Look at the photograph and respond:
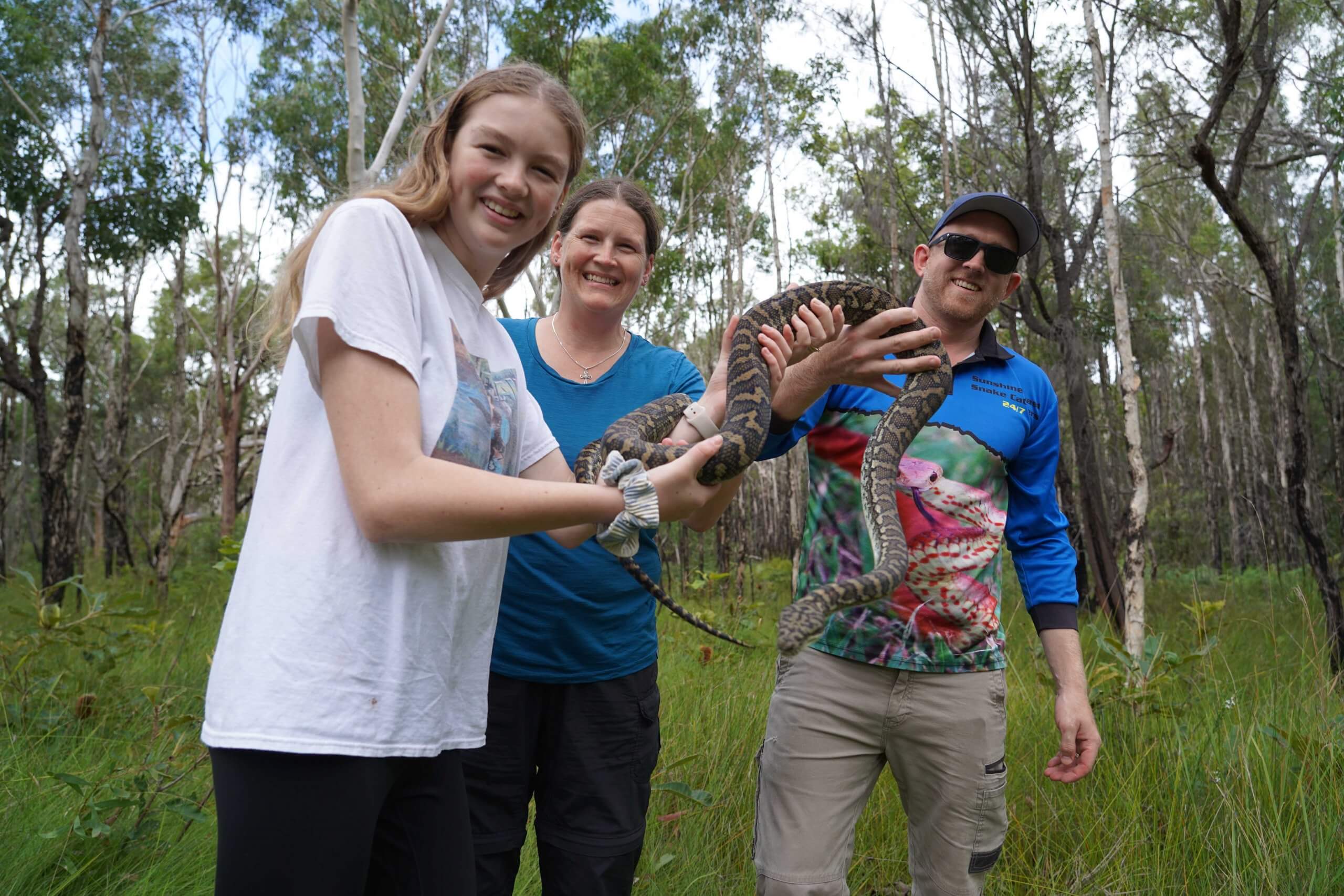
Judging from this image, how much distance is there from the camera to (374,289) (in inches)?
70.4

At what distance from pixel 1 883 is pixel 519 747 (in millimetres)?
1914

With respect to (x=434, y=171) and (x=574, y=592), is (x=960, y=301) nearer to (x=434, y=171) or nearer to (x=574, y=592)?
(x=574, y=592)

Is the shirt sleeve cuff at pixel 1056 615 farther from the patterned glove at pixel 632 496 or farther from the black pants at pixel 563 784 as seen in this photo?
the patterned glove at pixel 632 496

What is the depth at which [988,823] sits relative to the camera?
3.16m

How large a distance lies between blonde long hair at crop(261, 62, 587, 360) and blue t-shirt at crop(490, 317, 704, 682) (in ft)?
2.90

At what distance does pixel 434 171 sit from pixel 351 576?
1.11 metres

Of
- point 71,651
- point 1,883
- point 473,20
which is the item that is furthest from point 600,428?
point 473,20

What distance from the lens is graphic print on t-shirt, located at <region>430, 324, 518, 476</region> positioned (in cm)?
197

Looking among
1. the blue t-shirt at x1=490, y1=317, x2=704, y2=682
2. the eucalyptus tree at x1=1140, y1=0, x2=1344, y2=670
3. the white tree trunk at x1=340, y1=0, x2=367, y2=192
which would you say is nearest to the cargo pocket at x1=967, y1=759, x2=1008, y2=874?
the blue t-shirt at x1=490, y1=317, x2=704, y2=682

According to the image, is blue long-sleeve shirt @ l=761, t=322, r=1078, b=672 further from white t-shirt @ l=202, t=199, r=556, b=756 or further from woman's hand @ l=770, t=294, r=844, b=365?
white t-shirt @ l=202, t=199, r=556, b=756

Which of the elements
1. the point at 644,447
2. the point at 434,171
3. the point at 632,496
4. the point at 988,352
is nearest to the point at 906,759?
the point at 644,447

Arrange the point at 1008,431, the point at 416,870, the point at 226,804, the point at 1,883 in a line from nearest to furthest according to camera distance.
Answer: the point at 226,804 → the point at 416,870 → the point at 1,883 → the point at 1008,431

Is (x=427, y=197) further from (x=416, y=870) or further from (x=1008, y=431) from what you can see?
(x=1008, y=431)

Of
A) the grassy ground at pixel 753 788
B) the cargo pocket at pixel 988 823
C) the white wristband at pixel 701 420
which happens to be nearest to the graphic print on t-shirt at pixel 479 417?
the white wristband at pixel 701 420
